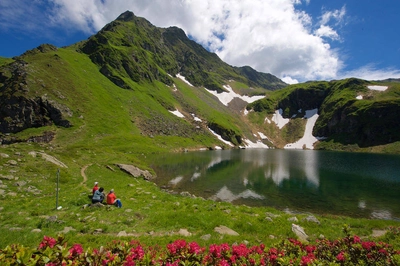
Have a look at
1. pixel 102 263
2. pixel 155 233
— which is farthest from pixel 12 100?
pixel 102 263

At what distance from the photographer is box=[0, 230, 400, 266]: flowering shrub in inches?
189

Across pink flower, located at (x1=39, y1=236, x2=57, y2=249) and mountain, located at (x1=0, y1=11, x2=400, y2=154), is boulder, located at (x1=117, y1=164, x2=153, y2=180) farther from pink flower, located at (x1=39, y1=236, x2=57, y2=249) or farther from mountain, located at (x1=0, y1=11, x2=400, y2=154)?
pink flower, located at (x1=39, y1=236, x2=57, y2=249)

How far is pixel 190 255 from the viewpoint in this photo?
256 inches

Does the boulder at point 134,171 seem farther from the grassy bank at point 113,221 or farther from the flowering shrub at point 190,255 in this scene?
the flowering shrub at point 190,255

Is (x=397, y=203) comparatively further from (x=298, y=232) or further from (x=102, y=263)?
(x=102, y=263)

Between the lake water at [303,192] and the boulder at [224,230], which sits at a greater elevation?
the boulder at [224,230]

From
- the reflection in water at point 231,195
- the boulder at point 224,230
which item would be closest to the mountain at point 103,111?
the reflection in water at point 231,195

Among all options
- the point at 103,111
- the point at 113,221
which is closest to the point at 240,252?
the point at 113,221

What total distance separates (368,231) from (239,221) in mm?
13597

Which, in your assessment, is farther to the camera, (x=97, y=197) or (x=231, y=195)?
(x=231, y=195)

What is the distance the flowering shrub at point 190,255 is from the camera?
480 centimetres

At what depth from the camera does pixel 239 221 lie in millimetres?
18359

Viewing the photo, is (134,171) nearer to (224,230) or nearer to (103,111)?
(224,230)

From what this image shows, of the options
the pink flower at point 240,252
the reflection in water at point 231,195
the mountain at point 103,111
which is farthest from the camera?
the mountain at point 103,111
